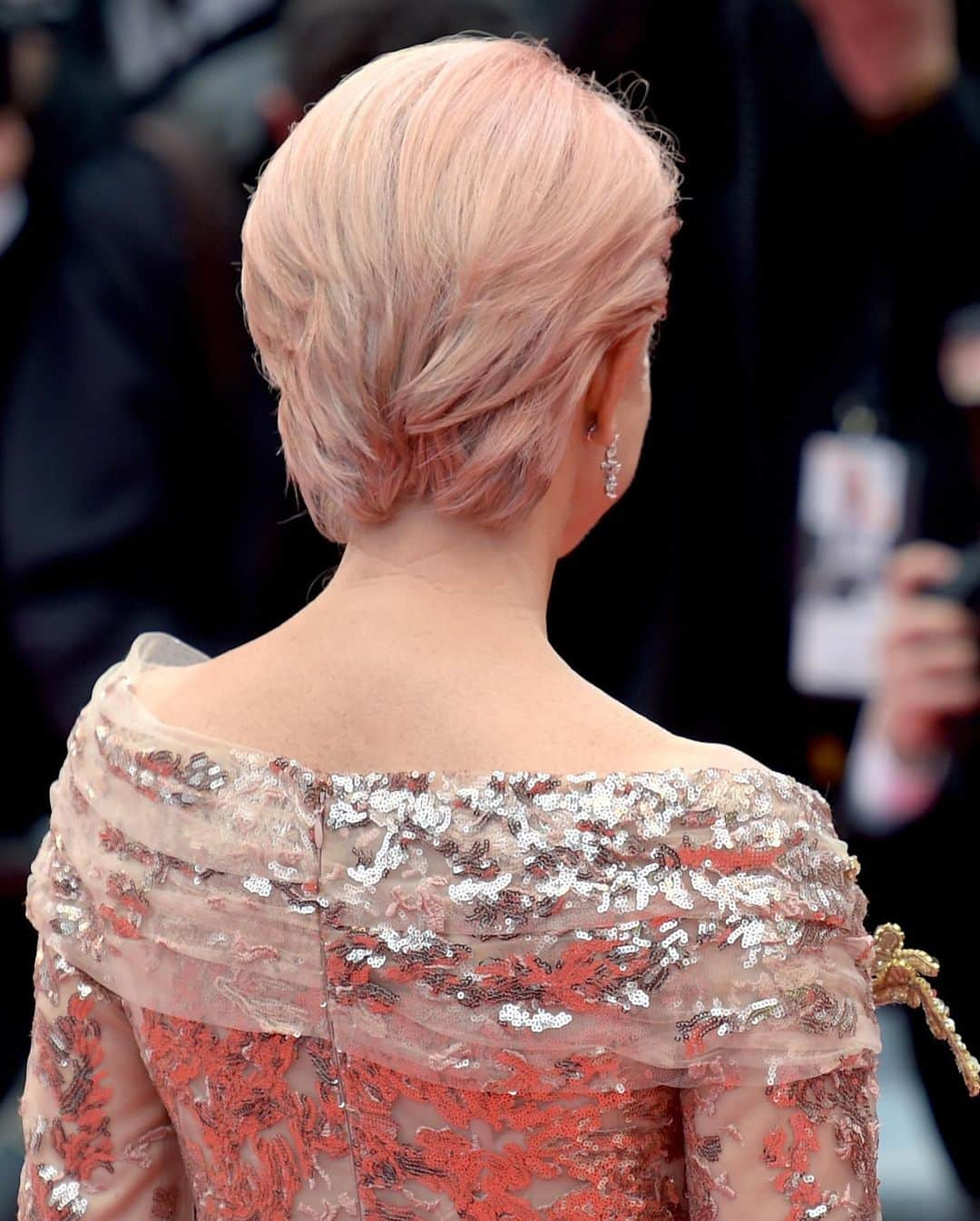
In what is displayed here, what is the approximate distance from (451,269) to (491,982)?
18.3 inches

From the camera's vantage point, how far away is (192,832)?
105 centimetres

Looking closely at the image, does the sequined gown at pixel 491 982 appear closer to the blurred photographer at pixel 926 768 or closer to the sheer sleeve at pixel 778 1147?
the sheer sleeve at pixel 778 1147

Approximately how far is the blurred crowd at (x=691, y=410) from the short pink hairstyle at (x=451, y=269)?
1599 millimetres

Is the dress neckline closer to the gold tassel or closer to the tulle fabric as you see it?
the tulle fabric

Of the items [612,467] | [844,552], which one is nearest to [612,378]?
[612,467]

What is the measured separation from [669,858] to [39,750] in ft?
7.02

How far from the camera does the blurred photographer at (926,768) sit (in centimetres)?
297

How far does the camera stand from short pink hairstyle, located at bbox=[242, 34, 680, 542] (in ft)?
3.26

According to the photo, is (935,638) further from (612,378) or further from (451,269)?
(451,269)

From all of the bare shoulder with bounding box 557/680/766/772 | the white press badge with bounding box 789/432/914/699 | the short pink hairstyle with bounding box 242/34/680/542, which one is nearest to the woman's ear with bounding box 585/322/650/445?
the short pink hairstyle with bounding box 242/34/680/542

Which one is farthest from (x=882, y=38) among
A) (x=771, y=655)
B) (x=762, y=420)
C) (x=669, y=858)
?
(x=669, y=858)

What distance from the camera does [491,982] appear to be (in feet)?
3.25

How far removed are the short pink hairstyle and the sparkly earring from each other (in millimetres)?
81

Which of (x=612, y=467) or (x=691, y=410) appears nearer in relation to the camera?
(x=612, y=467)
